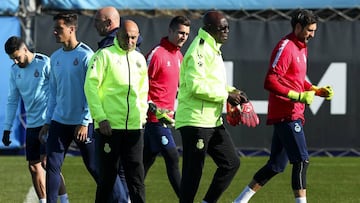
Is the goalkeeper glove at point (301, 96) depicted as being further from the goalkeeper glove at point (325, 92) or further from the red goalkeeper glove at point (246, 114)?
the goalkeeper glove at point (325, 92)

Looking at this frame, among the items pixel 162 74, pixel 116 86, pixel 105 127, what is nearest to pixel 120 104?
pixel 116 86

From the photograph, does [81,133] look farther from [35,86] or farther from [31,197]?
[31,197]

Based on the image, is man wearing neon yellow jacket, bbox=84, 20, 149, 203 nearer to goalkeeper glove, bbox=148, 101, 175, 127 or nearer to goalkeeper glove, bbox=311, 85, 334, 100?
goalkeeper glove, bbox=148, 101, 175, 127

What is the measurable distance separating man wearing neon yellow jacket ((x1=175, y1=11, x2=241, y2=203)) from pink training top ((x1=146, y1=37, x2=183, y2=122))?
174 cm

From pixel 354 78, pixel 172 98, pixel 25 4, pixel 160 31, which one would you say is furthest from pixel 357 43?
pixel 172 98

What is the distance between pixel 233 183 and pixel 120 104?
18.8ft

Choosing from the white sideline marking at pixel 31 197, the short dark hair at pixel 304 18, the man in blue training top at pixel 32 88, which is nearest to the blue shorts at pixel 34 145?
the man in blue training top at pixel 32 88

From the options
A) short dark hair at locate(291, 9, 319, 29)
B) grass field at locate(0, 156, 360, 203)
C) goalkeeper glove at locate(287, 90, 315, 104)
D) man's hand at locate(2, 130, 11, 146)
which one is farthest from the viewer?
grass field at locate(0, 156, 360, 203)

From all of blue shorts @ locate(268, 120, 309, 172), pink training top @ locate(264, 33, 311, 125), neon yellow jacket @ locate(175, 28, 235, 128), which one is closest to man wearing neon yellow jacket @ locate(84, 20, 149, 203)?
neon yellow jacket @ locate(175, 28, 235, 128)

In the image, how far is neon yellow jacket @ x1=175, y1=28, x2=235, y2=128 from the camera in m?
9.67

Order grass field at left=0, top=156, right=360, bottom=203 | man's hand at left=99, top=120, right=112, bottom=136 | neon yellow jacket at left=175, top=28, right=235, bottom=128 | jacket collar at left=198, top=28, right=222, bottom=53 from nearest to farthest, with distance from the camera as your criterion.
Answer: man's hand at left=99, top=120, right=112, bottom=136 → neon yellow jacket at left=175, top=28, right=235, bottom=128 → jacket collar at left=198, top=28, right=222, bottom=53 → grass field at left=0, top=156, right=360, bottom=203

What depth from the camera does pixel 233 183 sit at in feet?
48.6

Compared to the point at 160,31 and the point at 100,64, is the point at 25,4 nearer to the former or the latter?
the point at 160,31

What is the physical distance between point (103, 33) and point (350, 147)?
1081cm
